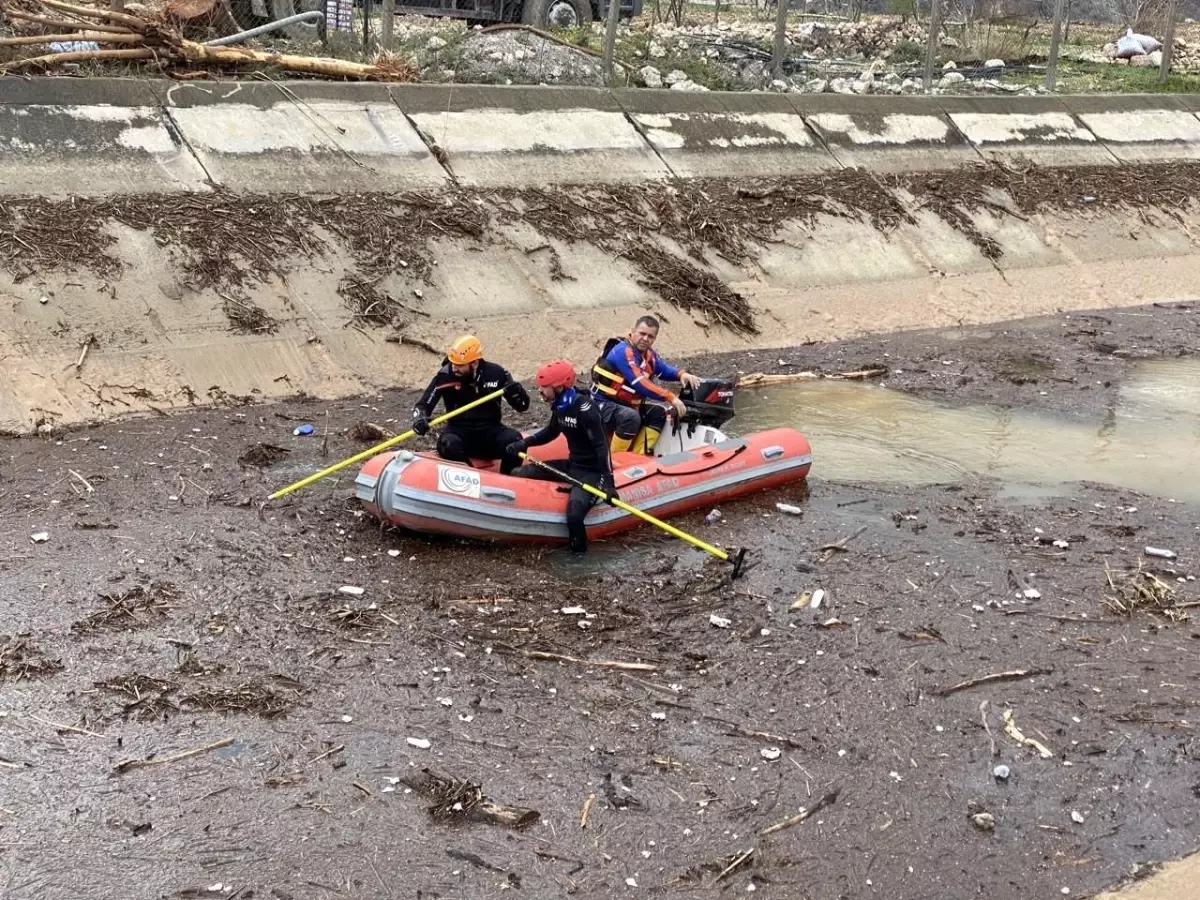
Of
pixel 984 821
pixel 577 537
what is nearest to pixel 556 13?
pixel 577 537

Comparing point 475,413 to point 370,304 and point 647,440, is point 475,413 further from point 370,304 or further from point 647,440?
point 370,304

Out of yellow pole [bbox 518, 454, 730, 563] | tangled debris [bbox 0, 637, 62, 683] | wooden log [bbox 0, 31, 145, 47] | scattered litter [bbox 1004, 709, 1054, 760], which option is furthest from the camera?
wooden log [bbox 0, 31, 145, 47]

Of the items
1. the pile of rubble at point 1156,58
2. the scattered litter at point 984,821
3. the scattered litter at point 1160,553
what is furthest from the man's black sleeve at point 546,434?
the pile of rubble at point 1156,58

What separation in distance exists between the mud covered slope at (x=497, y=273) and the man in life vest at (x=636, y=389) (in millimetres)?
2827

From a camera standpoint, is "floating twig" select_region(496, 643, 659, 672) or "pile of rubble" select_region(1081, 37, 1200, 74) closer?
"floating twig" select_region(496, 643, 659, 672)

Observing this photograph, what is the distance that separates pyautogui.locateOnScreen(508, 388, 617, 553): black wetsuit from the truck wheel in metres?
13.1

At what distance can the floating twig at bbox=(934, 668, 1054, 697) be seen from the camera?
6531 millimetres

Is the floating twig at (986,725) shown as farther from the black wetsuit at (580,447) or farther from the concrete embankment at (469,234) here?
the concrete embankment at (469,234)

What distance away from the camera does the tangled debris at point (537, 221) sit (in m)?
11.6

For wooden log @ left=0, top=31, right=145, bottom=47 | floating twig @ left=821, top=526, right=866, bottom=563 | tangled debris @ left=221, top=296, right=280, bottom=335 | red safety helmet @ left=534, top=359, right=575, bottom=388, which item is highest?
wooden log @ left=0, top=31, right=145, bottom=47

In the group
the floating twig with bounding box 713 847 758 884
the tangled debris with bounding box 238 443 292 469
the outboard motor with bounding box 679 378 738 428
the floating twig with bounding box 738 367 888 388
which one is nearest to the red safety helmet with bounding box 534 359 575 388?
the outboard motor with bounding box 679 378 738 428

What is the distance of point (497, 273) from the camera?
13078 millimetres

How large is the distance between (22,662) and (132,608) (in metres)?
0.74

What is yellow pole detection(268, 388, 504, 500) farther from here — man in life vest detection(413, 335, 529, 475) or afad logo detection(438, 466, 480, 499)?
afad logo detection(438, 466, 480, 499)
